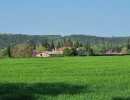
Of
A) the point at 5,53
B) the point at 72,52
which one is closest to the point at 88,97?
the point at 72,52

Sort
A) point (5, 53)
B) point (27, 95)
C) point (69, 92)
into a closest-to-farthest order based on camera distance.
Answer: point (27, 95), point (69, 92), point (5, 53)

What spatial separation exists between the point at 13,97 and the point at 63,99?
Result: 5.54 feet

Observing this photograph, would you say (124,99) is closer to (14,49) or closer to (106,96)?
(106,96)

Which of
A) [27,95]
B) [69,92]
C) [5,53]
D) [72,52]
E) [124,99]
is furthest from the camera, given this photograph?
[5,53]

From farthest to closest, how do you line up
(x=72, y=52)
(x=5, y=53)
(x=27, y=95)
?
(x=5, y=53) → (x=72, y=52) → (x=27, y=95)

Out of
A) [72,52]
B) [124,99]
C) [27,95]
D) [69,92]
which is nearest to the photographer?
[124,99]

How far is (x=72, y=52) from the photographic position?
123 m

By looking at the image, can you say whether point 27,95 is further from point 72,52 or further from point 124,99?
point 72,52

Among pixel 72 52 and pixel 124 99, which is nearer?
pixel 124 99

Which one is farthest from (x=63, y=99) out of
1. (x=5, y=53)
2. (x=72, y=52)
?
(x=5, y=53)

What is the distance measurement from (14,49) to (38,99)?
145 metres

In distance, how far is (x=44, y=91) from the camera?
543 inches

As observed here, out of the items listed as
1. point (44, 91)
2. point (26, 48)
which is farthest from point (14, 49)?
point (44, 91)

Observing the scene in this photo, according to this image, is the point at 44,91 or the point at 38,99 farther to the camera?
the point at 44,91
